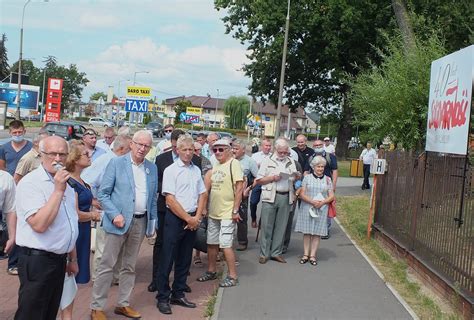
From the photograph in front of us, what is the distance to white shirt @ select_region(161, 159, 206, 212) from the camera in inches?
246

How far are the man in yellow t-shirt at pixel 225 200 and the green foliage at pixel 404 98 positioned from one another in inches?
247

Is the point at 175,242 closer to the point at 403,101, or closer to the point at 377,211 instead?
the point at 377,211

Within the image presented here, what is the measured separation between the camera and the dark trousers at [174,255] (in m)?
6.13

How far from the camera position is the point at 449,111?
764 cm

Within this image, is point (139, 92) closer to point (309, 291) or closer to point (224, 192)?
point (224, 192)

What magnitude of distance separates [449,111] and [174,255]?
435 cm

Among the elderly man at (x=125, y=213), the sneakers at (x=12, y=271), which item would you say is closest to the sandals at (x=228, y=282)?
the elderly man at (x=125, y=213)

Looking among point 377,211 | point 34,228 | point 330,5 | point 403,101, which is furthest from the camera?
point 330,5

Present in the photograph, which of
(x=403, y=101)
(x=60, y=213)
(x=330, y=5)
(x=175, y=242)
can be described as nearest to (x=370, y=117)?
(x=403, y=101)

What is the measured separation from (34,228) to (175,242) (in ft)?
8.17

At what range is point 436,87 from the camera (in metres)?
8.42

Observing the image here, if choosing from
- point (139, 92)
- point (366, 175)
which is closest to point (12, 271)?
point (139, 92)

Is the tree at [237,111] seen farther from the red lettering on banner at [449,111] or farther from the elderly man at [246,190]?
the red lettering on banner at [449,111]

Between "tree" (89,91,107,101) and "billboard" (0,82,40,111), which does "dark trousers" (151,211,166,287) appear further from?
"tree" (89,91,107,101)
